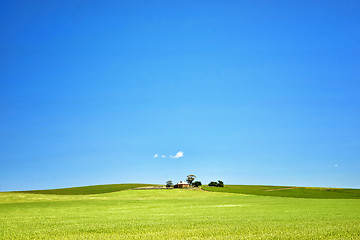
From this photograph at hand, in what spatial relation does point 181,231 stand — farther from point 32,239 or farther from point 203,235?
point 32,239

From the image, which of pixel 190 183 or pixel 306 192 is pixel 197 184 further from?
pixel 306 192

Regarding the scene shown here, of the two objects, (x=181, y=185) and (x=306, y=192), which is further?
(x=181, y=185)

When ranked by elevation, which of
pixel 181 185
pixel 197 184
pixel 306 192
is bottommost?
pixel 306 192

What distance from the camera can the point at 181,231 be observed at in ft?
24.5

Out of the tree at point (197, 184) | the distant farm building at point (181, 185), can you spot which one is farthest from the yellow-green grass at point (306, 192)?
the tree at point (197, 184)

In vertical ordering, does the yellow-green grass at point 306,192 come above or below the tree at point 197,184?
below

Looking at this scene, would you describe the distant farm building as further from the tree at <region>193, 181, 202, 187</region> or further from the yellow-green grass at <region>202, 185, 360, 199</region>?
the yellow-green grass at <region>202, 185, 360, 199</region>

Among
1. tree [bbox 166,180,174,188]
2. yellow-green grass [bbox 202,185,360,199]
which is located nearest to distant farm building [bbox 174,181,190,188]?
tree [bbox 166,180,174,188]

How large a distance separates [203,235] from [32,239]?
4173mm

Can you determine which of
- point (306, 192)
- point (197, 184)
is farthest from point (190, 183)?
point (306, 192)

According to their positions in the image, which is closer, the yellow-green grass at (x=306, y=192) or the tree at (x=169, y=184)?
the yellow-green grass at (x=306, y=192)

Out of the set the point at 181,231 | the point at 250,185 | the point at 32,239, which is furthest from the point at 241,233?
the point at 250,185

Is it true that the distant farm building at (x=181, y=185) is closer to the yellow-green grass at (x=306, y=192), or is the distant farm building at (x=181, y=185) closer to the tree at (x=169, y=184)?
the tree at (x=169, y=184)

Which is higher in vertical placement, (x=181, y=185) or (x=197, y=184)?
(x=197, y=184)
